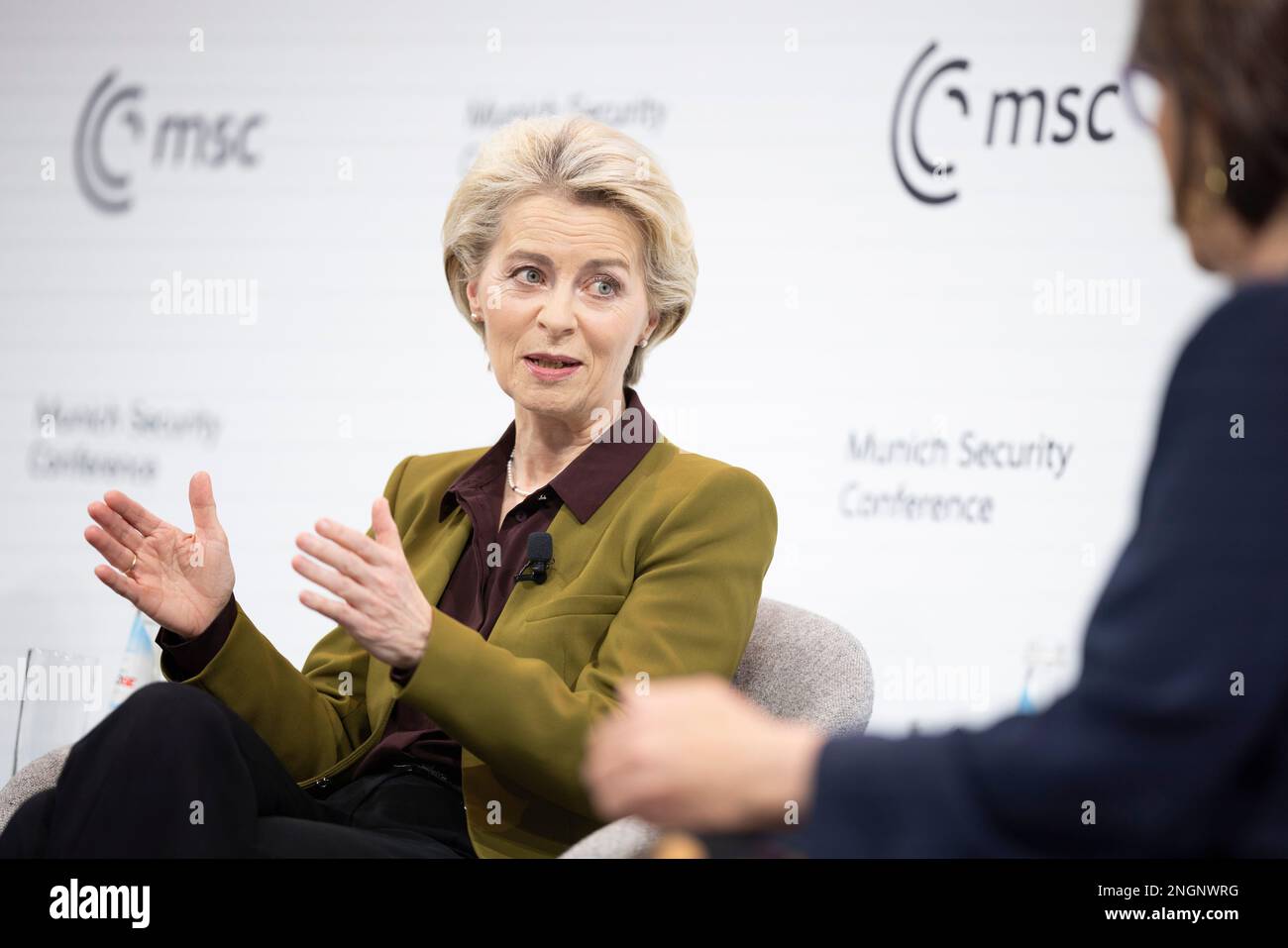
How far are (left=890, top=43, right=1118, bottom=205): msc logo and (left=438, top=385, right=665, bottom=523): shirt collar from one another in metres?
1.70

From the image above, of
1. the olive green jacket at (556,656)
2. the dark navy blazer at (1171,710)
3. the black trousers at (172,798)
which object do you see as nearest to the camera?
the dark navy blazer at (1171,710)

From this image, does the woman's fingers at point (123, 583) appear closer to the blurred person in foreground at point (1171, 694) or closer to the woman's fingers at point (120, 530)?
the woman's fingers at point (120, 530)

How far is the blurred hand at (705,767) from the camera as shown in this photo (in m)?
0.92

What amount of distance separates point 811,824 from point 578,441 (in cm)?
146

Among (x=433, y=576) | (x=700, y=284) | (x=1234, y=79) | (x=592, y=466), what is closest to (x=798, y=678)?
(x=592, y=466)

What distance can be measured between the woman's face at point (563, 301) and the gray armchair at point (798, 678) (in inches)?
19.6

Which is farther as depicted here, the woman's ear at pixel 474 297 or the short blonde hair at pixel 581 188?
the woman's ear at pixel 474 297

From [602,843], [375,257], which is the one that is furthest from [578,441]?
[375,257]

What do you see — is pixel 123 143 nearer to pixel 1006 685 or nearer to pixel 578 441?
pixel 578 441

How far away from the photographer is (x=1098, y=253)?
3713mm

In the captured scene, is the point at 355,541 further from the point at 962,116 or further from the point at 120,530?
the point at 962,116

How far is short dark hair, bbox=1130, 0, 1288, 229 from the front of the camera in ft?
2.90

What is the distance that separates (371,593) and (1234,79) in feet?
3.92

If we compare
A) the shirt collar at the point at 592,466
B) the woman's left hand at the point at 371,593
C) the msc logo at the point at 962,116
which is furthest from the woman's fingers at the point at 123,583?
the msc logo at the point at 962,116
